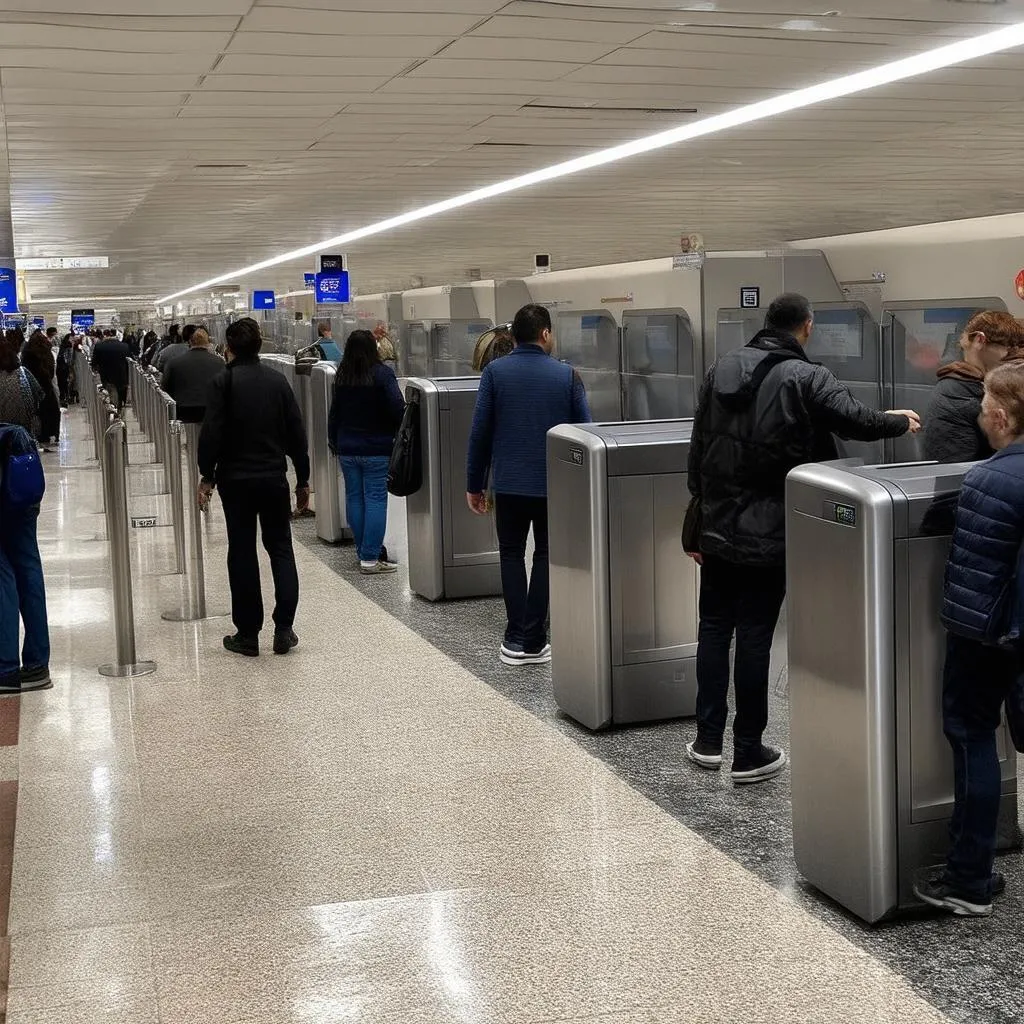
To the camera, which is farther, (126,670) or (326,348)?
(326,348)

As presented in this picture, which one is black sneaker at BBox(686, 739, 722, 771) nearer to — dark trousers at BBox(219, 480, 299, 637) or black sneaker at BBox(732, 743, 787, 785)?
black sneaker at BBox(732, 743, 787, 785)

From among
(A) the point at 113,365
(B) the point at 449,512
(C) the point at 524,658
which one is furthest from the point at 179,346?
(C) the point at 524,658

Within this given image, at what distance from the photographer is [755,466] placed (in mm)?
4598

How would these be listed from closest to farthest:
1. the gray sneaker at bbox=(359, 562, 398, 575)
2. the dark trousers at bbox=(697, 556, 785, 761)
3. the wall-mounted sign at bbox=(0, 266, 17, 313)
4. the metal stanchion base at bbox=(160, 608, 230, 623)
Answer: the dark trousers at bbox=(697, 556, 785, 761) < the metal stanchion base at bbox=(160, 608, 230, 623) < the gray sneaker at bbox=(359, 562, 398, 575) < the wall-mounted sign at bbox=(0, 266, 17, 313)

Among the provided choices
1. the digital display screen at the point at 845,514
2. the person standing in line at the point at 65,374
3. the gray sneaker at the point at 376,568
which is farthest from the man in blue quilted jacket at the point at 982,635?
the person standing in line at the point at 65,374

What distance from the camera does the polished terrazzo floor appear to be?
3.36 meters

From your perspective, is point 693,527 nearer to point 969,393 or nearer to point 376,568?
point 969,393

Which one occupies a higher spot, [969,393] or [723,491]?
[969,393]

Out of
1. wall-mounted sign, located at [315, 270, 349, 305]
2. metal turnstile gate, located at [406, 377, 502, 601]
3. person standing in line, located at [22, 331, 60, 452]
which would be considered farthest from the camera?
wall-mounted sign, located at [315, 270, 349, 305]

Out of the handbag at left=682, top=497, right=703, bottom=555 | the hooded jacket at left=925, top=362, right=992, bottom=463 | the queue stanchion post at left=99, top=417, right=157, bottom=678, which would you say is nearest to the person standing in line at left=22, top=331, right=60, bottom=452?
the queue stanchion post at left=99, top=417, right=157, bottom=678

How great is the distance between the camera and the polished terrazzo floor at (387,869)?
3361 millimetres

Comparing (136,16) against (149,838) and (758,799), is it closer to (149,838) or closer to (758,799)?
(149,838)

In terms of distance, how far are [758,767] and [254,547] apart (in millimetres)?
3082

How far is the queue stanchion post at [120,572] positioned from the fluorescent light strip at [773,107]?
472cm
